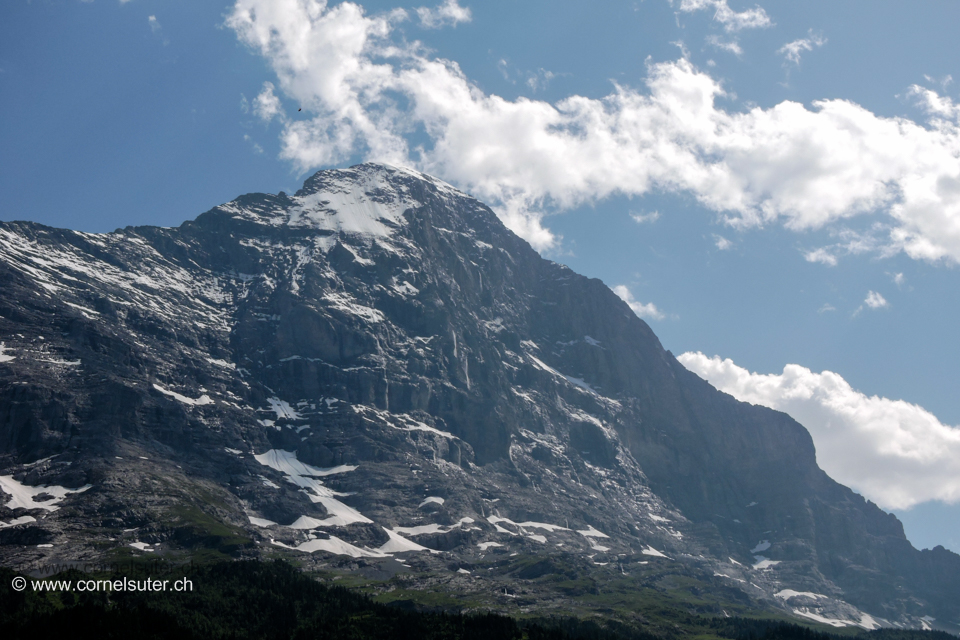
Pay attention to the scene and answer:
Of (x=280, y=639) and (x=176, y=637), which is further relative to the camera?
(x=280, y=639)

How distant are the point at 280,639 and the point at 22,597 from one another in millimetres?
55444

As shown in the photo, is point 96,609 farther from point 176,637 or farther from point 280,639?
point 280,639

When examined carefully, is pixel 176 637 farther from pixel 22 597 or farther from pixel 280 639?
pixel 22 597

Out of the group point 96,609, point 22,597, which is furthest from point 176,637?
point 22,597

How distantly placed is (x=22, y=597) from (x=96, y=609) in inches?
797

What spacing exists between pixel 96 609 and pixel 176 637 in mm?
18790

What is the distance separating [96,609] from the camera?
18725 cm

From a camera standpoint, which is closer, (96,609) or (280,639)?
(96,609)

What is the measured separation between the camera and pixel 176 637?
7215 inches

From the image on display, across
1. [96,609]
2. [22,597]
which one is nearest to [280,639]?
[96,609]

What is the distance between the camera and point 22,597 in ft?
638

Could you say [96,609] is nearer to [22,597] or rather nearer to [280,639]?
[22,597]

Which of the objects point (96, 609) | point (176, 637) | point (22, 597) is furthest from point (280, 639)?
point (22, 597)
